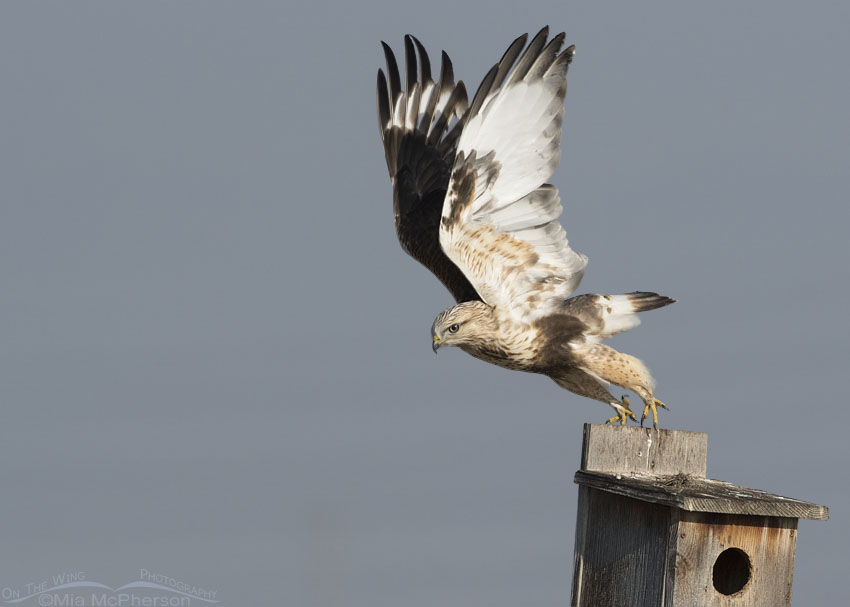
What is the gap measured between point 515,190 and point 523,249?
37 cm

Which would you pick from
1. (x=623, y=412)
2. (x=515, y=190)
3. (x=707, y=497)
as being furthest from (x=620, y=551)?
(x=515, y=190)

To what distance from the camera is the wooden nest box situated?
Result: 4.30 m

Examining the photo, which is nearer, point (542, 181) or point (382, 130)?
point (542, 181)

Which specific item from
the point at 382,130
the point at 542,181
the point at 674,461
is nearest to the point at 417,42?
the point at 382,130

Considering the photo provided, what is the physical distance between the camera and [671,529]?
433cm

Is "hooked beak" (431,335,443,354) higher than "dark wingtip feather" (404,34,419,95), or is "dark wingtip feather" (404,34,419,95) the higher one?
"dark wingtip feather" (404,34,419,95)

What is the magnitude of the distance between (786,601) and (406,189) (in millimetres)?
4944

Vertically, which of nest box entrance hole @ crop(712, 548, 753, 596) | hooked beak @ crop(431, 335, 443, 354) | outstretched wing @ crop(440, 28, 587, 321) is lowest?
nest box entrance hole @ crop(712, 548, 753, 596)

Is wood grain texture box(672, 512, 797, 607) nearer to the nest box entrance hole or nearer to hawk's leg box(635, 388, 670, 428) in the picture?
the nest box entrance hole

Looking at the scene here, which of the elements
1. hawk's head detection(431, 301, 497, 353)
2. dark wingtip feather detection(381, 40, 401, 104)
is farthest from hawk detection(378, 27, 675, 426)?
dark wingtip feather detection(381, 40, 401, 104)

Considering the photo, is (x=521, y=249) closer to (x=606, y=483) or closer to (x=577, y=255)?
(x=577, y=255)

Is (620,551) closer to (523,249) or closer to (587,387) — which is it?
(587,387)

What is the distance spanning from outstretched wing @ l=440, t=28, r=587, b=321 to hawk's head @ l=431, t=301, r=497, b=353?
0.54 ft

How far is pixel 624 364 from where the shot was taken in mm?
6453
